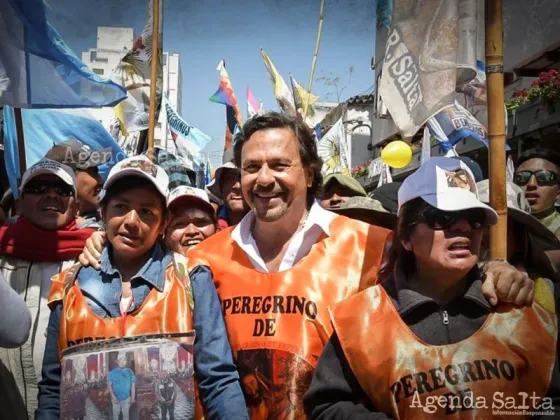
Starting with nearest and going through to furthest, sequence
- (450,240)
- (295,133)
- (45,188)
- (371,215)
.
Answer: (450,240) → (295,133) → (45,188) → (371,215)

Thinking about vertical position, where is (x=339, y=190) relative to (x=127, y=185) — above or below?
above

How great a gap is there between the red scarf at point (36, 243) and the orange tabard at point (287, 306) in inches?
32.4

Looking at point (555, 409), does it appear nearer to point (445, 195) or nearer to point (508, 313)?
point (508, 313)

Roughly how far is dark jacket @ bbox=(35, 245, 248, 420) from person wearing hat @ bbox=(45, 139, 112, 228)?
1.59 m

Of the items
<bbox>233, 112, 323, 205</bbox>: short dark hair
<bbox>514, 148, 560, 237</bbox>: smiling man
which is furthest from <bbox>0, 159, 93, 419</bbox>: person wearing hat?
<bbox>514, 148, 560, 237</bbox>: smiling man

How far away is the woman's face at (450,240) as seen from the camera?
2258 mm

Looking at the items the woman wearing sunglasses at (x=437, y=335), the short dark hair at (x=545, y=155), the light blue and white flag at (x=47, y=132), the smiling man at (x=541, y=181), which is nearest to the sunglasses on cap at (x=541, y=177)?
the smiling man at (x=541, y=181)

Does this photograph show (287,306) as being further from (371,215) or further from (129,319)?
(371,215)

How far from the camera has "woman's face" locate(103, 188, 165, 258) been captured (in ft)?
8.34

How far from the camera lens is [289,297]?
271 cm

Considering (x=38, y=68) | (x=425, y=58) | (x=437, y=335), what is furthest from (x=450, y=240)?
(x=38, y=68)

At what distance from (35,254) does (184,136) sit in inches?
341

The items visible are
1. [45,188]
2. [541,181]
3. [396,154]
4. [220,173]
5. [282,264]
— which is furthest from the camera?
[396,154]

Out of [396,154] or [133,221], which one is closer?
Answer: [133,221]
